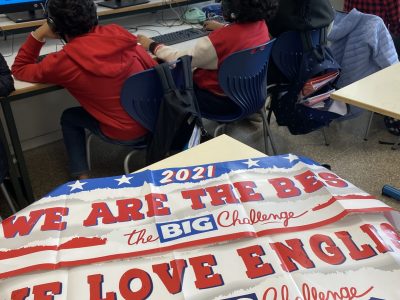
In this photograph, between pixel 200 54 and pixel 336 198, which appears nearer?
→ pixel 336 198

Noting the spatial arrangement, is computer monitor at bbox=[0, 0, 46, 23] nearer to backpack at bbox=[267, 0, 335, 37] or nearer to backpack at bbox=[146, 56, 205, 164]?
backpack at bbox=[146, 56, 205, 164]

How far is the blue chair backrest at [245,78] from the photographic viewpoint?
1733mm

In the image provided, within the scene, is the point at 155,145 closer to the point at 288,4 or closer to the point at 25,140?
the point at 288,4

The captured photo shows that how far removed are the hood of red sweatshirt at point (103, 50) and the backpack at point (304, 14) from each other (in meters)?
0.82

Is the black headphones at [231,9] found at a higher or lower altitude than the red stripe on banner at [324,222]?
higher

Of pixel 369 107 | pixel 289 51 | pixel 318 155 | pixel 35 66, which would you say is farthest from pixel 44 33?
pixel 318 155

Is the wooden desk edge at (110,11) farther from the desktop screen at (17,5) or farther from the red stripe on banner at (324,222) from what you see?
the red stripe on banner at (324,222)

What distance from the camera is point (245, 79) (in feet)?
5.94

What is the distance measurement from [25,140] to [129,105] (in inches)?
45.1

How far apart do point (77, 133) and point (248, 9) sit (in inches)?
37.6

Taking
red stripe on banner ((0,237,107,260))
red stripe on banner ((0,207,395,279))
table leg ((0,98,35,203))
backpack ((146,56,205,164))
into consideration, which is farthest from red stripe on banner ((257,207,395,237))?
table leg ((0,98,35,203))

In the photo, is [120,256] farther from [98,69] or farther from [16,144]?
[16,144]

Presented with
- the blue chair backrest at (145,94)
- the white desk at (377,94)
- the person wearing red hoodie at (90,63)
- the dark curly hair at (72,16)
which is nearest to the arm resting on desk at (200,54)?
the person wearing red hoodie at (90,63)

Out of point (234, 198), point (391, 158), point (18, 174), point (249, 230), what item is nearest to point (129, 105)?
point (18, 174)
